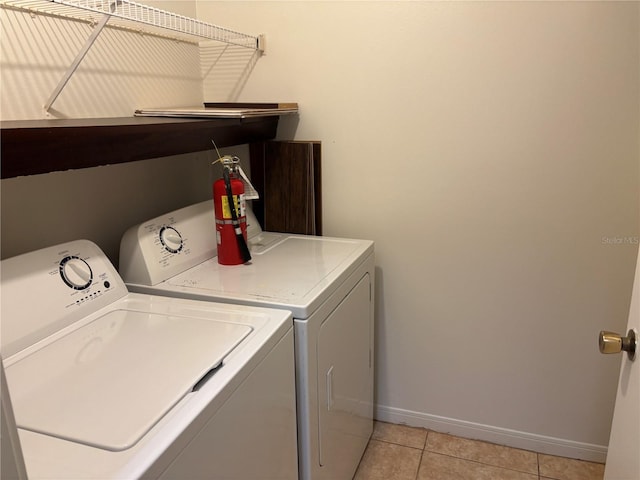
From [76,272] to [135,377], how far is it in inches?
18.7

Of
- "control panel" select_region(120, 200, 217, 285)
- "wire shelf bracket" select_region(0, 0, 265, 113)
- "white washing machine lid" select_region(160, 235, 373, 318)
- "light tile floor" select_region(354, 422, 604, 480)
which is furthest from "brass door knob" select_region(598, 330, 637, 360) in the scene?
"wire shelf bracket" select_region(0, 0, 265, 113)

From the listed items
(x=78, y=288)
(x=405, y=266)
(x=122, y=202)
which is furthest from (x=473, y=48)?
(x=78, y=288)

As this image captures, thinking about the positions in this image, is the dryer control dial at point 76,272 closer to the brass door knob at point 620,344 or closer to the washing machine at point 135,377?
the washing machine at point 135,377

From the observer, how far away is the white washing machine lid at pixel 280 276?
142cm

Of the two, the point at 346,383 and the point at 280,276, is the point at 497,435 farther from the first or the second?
the point at 280,276

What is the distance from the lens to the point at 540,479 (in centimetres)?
191

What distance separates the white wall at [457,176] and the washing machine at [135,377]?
28 cm

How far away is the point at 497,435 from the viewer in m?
2.11

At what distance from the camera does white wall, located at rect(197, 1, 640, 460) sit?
1714 millimetres

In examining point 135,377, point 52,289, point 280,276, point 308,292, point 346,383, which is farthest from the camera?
point 346,383

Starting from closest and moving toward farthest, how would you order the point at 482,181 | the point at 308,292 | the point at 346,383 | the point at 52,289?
1. the point at 52,289
2. the point at 308,292
3. the point at 346,383
4. the point at 482,181

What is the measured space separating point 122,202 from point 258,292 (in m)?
0.67

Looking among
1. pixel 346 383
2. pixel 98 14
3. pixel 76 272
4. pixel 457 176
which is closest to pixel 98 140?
pixel 76 272

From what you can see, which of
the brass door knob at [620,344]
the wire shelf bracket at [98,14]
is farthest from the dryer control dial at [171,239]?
the brass door knob at [620,344]
